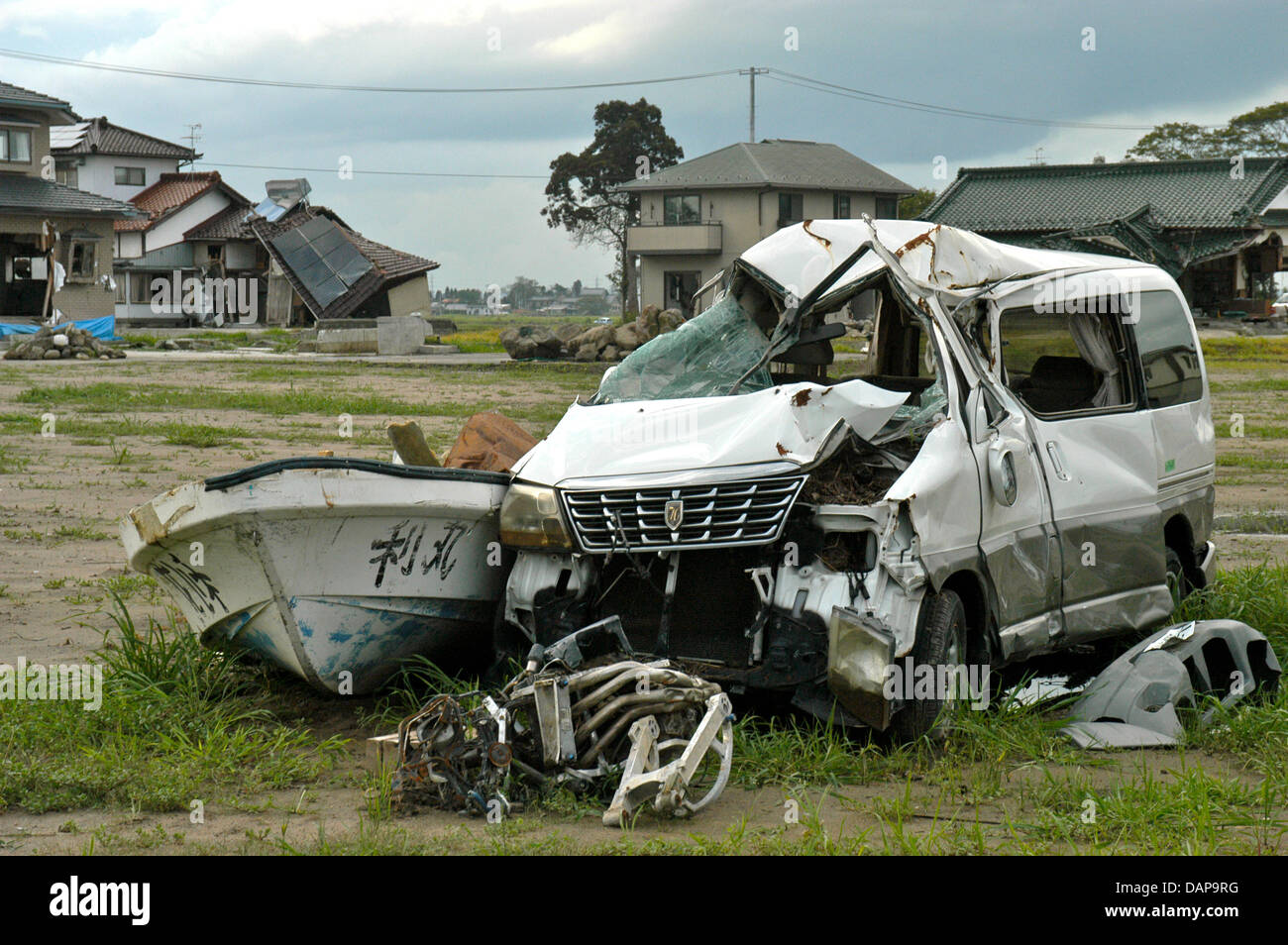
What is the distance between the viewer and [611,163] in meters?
73.1

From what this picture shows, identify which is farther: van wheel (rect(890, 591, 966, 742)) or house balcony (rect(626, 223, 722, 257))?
house balcony (rect(626, 223, 722, 257))

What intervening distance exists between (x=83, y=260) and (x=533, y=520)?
45929mm

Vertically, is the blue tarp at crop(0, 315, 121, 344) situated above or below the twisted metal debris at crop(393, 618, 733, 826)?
above

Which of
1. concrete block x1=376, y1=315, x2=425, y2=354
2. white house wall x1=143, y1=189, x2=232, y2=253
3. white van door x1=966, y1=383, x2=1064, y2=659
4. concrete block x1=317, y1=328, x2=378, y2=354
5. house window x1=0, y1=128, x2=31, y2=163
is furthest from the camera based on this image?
white house wall x1=143, y1=189, x2=232, y2=253

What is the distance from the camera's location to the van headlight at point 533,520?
611 cm

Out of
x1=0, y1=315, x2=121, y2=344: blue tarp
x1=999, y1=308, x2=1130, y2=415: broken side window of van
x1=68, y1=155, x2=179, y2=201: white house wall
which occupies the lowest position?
x1=999, y1=308, x2=1130, y2=415: broken side window of van

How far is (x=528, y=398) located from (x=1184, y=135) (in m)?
56.7

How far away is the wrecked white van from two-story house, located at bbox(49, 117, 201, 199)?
6577 centimetres

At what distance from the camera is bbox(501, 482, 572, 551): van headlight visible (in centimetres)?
611

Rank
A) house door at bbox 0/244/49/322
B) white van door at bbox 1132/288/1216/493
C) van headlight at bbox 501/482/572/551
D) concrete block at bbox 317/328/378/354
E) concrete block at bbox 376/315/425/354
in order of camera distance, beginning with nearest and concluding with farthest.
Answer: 1. van headlight at bbox 501/482/572/551
2. white van door at bbox 1132/288/1216/493
3. concrete block at bbox 317/328/378/354
4. concrete block at bbox 376/315/425/354
5. house door at bbox 0/244/49/322

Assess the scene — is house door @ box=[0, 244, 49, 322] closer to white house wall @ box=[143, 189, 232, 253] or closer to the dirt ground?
white house wall @ box=[143, 189, 232, 253]

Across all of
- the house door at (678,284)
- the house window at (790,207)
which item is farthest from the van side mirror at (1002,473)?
the house door at (678,284)

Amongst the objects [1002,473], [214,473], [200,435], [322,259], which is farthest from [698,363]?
[322,259]

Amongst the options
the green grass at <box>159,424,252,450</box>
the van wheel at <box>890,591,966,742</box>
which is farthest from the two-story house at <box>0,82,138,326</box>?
the van wheel at <box>890,591,966,742</box>
